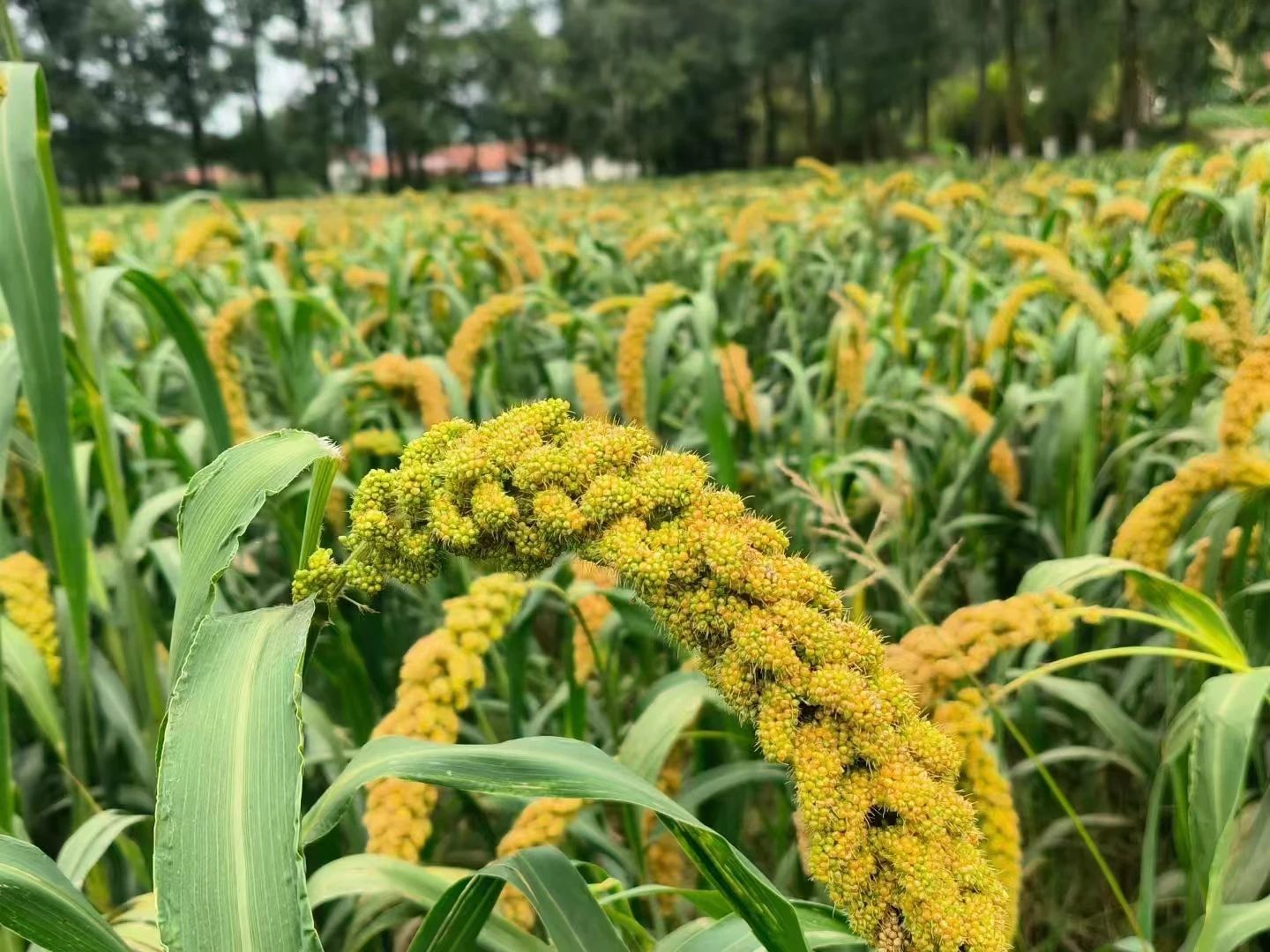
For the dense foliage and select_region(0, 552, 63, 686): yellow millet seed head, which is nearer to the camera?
the dense foliage

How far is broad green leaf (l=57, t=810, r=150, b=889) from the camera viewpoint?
1.22m

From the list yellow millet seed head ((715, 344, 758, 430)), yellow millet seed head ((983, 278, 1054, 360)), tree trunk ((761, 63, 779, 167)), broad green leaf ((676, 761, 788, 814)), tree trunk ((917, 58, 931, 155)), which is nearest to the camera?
broad green leaf ((676, 761, 788, 814))

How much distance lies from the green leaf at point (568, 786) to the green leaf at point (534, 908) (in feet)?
0.47

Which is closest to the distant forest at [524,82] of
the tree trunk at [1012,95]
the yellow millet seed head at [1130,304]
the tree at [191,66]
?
the tree at [191,66]

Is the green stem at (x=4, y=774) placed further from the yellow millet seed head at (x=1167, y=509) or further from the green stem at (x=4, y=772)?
the yellow millet seed head at (x=1167, y=509)

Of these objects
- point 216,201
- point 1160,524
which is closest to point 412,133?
point 216,201

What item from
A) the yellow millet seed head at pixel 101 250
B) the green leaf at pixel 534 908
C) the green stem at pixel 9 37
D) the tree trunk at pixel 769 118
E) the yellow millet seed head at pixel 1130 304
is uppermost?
the tree trunk at pixel 769 118

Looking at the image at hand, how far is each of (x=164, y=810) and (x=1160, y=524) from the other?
1487 mm

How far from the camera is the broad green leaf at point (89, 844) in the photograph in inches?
48.1

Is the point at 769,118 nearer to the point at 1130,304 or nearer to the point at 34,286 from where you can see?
the point at 1130,304

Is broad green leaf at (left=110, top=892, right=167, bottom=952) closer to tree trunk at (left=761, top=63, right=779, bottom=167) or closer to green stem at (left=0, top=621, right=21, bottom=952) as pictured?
green stem at (left=0, top=621, right=21, bottom=952)

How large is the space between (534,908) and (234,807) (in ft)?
1.27

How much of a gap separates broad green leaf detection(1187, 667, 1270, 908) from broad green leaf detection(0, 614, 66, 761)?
5.52 feet

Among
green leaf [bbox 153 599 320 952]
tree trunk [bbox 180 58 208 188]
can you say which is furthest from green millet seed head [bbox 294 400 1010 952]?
tree trunk [bbox 180 58 208 188]
